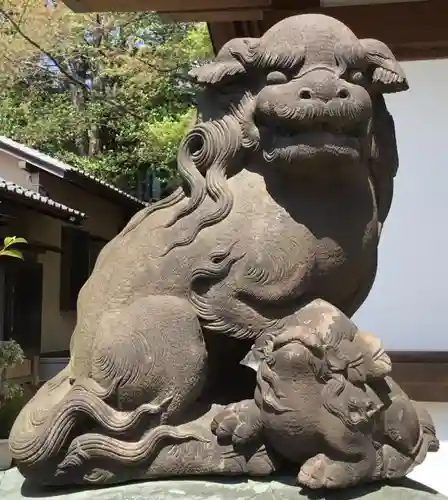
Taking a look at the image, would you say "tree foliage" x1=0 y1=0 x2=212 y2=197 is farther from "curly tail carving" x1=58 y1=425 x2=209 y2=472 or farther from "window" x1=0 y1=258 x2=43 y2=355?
"curly tail carving" x1=58 y1=425 x2=209 y2=472

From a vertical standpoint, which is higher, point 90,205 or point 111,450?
point 90,205

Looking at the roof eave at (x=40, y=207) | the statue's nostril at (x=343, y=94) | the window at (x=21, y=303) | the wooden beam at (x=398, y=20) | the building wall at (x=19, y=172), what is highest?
the building wall at (x=19, y=172)

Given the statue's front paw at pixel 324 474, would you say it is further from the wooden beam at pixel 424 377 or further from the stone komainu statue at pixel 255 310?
the wooden beam at pixel 424 377

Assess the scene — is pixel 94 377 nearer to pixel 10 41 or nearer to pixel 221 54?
pixel 221 54

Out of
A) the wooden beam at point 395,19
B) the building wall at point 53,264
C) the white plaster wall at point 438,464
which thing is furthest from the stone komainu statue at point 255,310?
the building wall at point 53,264

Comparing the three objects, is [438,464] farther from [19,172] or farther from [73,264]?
[73,264]

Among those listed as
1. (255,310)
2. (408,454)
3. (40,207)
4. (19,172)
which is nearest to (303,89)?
(255,310)

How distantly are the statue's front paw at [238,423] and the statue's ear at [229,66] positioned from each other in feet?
2.50

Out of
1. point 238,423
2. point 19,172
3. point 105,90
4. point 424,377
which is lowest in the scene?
point 238,423

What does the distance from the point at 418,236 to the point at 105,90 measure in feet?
35.4

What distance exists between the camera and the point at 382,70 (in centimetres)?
172

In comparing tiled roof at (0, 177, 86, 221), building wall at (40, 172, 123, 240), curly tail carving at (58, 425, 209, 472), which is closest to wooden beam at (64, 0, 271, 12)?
curly tail carving at (58, 425, 209, 472)

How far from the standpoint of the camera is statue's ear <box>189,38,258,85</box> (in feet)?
5.70

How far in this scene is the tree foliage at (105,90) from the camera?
40.9ft
